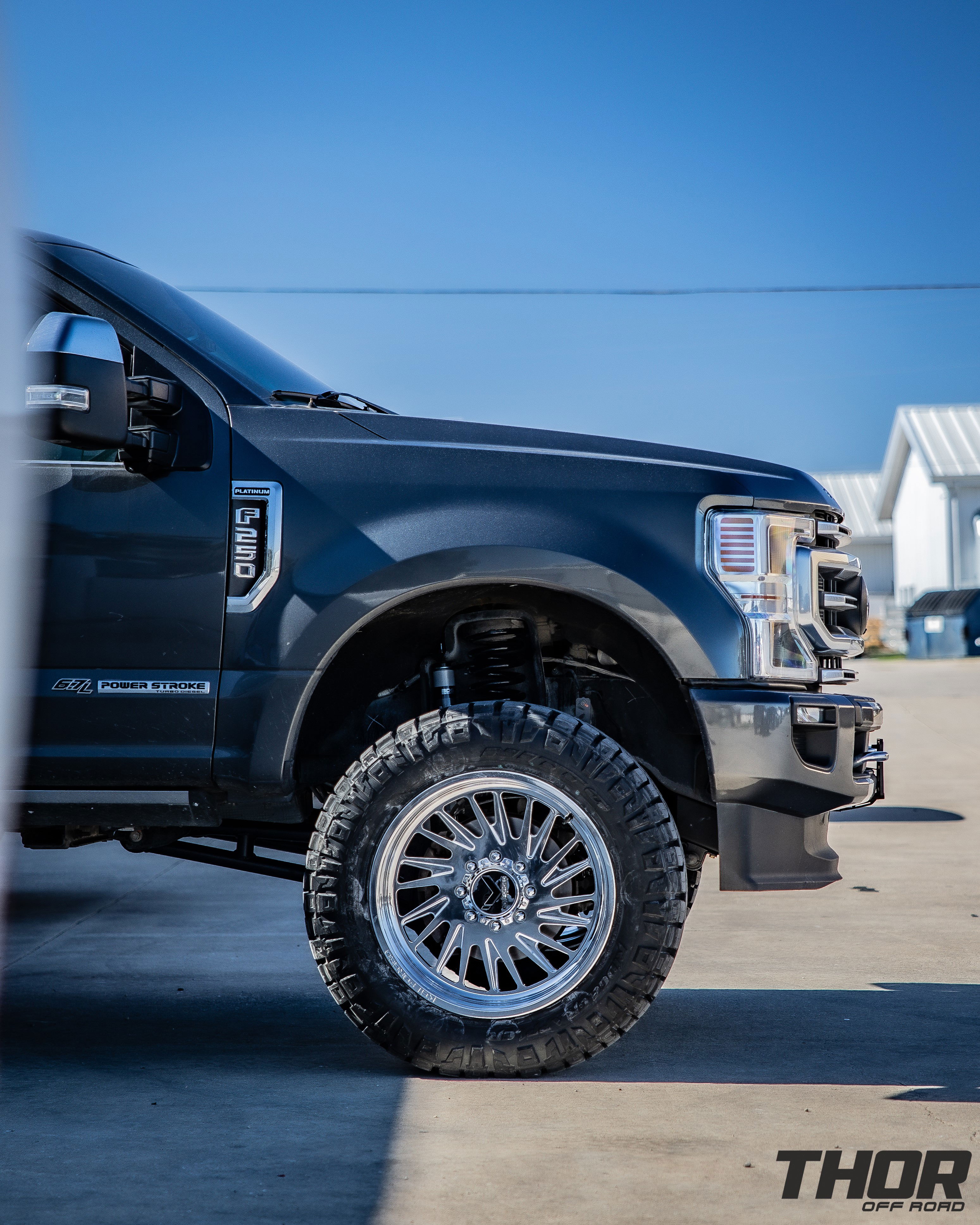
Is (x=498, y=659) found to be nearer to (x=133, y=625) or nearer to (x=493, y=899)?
(x=493, y=899)

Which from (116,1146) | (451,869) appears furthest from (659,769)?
(116,1146)

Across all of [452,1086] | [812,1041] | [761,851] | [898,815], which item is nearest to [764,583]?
[761,851]

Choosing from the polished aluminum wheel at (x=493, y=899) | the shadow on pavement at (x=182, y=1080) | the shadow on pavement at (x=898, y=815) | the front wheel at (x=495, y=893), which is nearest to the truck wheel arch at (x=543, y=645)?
the front wheel at (x=495, y=893)

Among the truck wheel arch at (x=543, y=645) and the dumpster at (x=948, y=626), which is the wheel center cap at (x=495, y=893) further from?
the dumpster at (x=948, y=626)

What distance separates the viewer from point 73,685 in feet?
11.7

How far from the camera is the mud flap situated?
140 inches

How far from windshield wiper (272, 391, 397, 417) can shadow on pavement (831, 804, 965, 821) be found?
5.99 m

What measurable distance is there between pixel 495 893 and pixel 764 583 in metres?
1.11

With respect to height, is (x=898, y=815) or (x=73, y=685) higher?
(x=73, y=685)

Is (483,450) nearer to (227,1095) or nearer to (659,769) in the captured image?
(659,769)

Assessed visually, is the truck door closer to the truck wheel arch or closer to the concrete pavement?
the truck wheel arch

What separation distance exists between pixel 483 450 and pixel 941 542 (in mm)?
37304

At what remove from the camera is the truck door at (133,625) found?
3.57 metres

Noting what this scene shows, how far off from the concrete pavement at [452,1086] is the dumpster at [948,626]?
2849 cm
